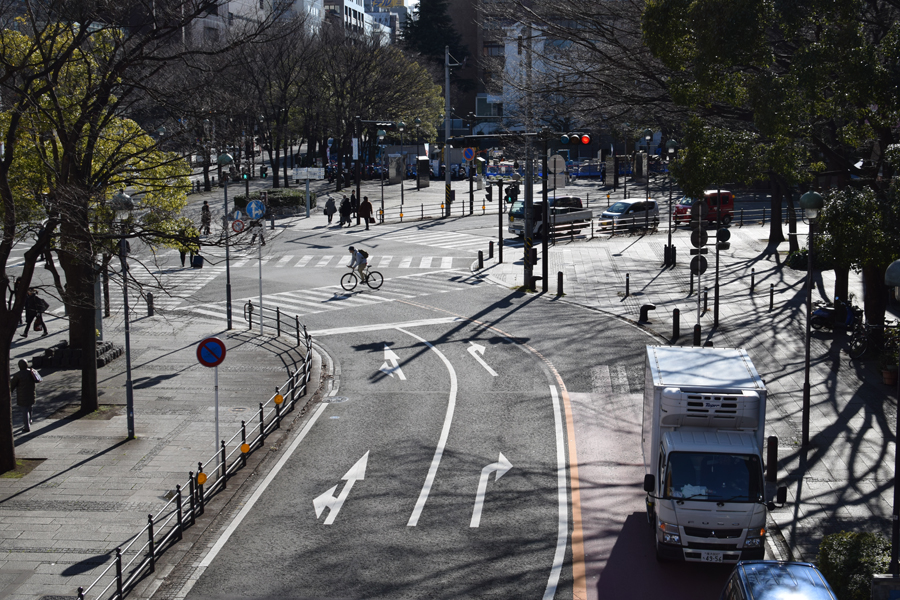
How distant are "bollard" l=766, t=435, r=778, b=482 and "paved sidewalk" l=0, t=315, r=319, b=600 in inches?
368

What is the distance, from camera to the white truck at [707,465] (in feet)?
37.7

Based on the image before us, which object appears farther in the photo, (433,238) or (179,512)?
(433,238)

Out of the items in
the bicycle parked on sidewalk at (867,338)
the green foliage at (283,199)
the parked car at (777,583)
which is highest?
the green foliage at (283,199)

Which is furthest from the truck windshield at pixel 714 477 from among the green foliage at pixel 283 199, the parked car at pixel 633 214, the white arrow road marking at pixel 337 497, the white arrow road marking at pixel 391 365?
the green foliage at pixel 283 199

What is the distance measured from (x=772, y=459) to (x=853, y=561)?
4.32m

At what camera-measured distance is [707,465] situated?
11.9 meters

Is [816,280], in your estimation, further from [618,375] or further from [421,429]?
[421,429]

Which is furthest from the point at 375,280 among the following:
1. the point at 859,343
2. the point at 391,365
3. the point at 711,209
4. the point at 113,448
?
the point at 711,209

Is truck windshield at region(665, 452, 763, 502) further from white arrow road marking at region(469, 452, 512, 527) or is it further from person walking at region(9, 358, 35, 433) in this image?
person walking at region(9, 358, 35, 433)

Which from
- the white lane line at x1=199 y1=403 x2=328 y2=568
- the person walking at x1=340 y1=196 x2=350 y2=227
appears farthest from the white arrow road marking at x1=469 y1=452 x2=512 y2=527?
the person walking at x1=340 y1=196 x2=350 y2=227

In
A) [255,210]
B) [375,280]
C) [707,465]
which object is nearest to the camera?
[707,465]

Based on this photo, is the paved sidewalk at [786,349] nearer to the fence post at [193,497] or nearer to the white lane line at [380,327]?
the white lane line at [380,327]

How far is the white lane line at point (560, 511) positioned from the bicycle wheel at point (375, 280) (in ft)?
47.2

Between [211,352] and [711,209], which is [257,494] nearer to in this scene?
[211,352]
